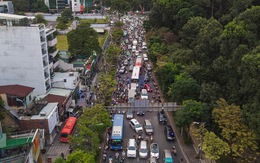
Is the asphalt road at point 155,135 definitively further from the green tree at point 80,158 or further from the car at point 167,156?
the green tree at point 80,158

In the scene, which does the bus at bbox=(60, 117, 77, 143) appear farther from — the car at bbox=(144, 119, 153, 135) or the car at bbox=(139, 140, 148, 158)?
the car at bbox=(144, 119, 153, 135)

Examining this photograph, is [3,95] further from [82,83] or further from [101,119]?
[82,83]

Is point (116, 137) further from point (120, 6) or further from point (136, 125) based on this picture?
point (120, 6)

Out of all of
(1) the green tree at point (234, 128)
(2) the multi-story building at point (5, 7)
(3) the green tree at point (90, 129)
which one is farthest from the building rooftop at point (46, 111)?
(2) the multi-story building at point (5, 7)

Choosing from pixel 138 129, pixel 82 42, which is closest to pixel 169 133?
pixel 138 129

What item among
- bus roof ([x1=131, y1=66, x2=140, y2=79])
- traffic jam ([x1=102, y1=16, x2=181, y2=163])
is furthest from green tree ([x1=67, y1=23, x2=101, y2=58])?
bus roof ([x1=131, y1=66, x2=140, y2=79])

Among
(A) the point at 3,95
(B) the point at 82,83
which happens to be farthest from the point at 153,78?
(A) the point at 3,95
